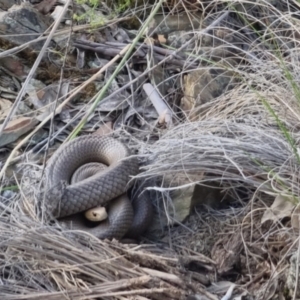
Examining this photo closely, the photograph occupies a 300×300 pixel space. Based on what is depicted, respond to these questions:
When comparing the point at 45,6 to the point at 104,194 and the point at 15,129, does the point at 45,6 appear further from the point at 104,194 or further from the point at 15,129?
the point at 104,194

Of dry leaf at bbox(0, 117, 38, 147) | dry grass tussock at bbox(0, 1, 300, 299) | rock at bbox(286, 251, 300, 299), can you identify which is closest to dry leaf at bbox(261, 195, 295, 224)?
dry grass tussock at bbox(0, 1, 300, 299)

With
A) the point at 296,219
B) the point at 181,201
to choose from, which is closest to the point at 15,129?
the point at 181,201

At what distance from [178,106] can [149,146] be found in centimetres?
46

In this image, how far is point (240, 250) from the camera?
11.6 ft

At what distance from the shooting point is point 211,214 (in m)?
3.82

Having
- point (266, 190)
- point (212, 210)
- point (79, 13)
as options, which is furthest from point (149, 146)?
point (79, 13)

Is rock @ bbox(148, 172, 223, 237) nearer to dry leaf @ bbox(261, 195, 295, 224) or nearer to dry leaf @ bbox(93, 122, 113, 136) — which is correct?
dry leaf @ bbox(261, 195, 295, 224)

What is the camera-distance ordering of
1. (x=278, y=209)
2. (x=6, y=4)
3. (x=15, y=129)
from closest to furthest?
(x=278, y=209) → (x=15, y=129) → (x=6, y=4)

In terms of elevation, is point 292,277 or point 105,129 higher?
point 105,129

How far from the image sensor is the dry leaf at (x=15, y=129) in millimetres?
4246

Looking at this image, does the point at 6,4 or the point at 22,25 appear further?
the point at 6,4

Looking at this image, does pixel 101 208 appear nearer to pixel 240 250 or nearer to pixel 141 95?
pixel 240 250

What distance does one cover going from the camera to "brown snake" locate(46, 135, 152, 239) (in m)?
3.70

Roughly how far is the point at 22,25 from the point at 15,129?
0.76m
